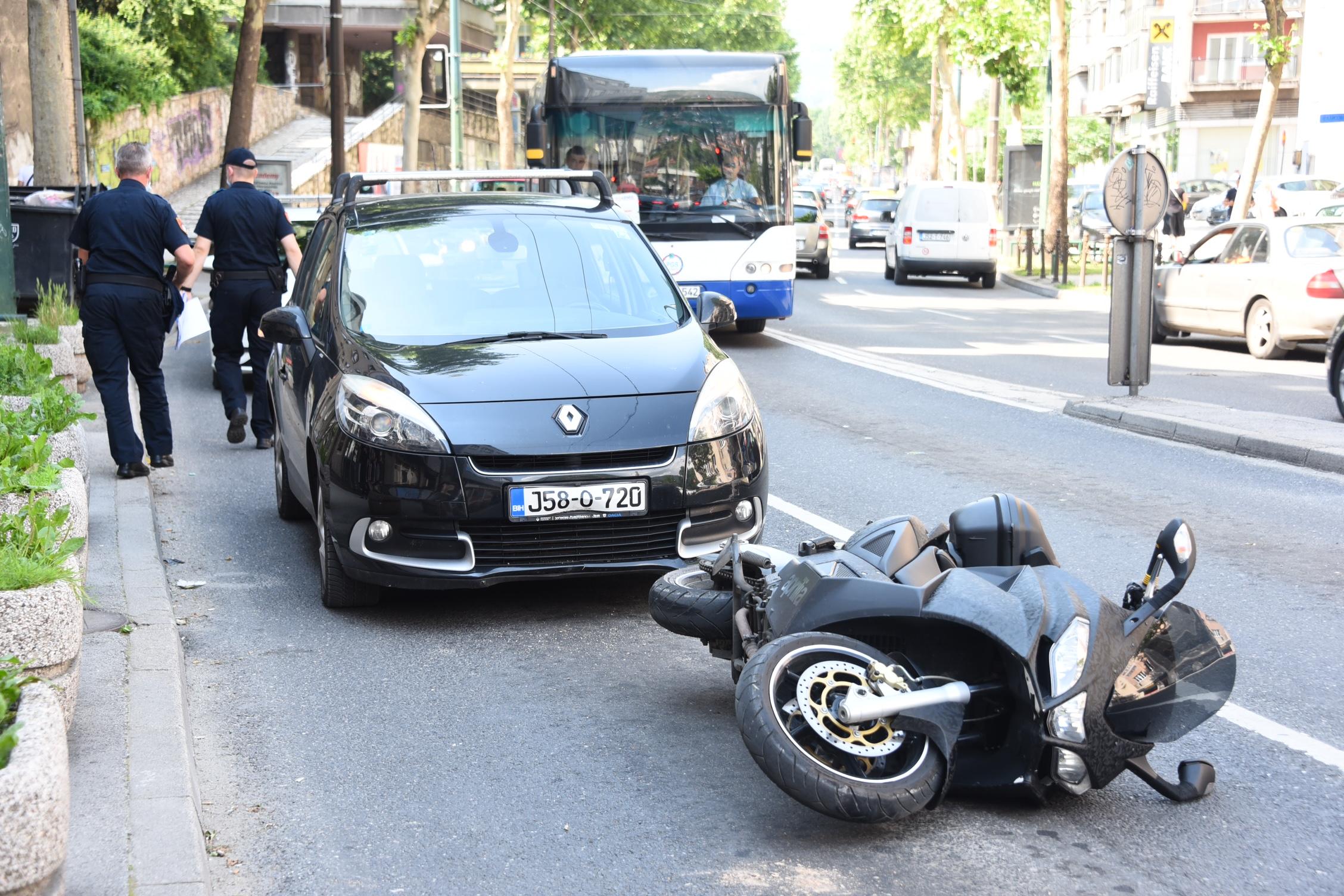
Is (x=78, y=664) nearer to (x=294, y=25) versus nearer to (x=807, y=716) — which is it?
(x=807, y=716)

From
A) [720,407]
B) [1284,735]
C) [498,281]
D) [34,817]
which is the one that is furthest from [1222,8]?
[34,817]

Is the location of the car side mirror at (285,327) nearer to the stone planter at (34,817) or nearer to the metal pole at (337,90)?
the stone planter at (34,817)

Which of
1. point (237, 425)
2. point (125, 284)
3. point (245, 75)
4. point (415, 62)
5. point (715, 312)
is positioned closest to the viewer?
point (715, 312)

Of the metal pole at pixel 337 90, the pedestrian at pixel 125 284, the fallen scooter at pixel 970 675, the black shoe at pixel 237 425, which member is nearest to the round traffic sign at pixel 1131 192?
the black shoe at pixel 237 425

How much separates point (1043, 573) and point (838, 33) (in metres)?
105

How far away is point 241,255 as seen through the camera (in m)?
10.1

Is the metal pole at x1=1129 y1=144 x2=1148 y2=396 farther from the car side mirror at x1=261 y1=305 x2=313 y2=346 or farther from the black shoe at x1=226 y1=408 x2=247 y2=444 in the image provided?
the car side mirror at x1=261 y1=305 x2=313 y2=346

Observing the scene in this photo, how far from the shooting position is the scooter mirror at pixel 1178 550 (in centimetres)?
397

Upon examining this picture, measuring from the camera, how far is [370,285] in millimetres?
7113

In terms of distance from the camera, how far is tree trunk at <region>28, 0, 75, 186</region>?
19734 millimetres

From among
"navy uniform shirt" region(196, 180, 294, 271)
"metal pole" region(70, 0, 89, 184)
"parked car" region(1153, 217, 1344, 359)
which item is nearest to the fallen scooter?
"navy uniform shirt" region(196, 180, 294, 271)

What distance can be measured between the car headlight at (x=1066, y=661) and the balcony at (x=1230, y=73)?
7714 centimetres

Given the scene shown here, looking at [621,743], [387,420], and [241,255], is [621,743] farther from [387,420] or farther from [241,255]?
Result: [241,255]

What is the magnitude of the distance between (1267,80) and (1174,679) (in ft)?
85.4
